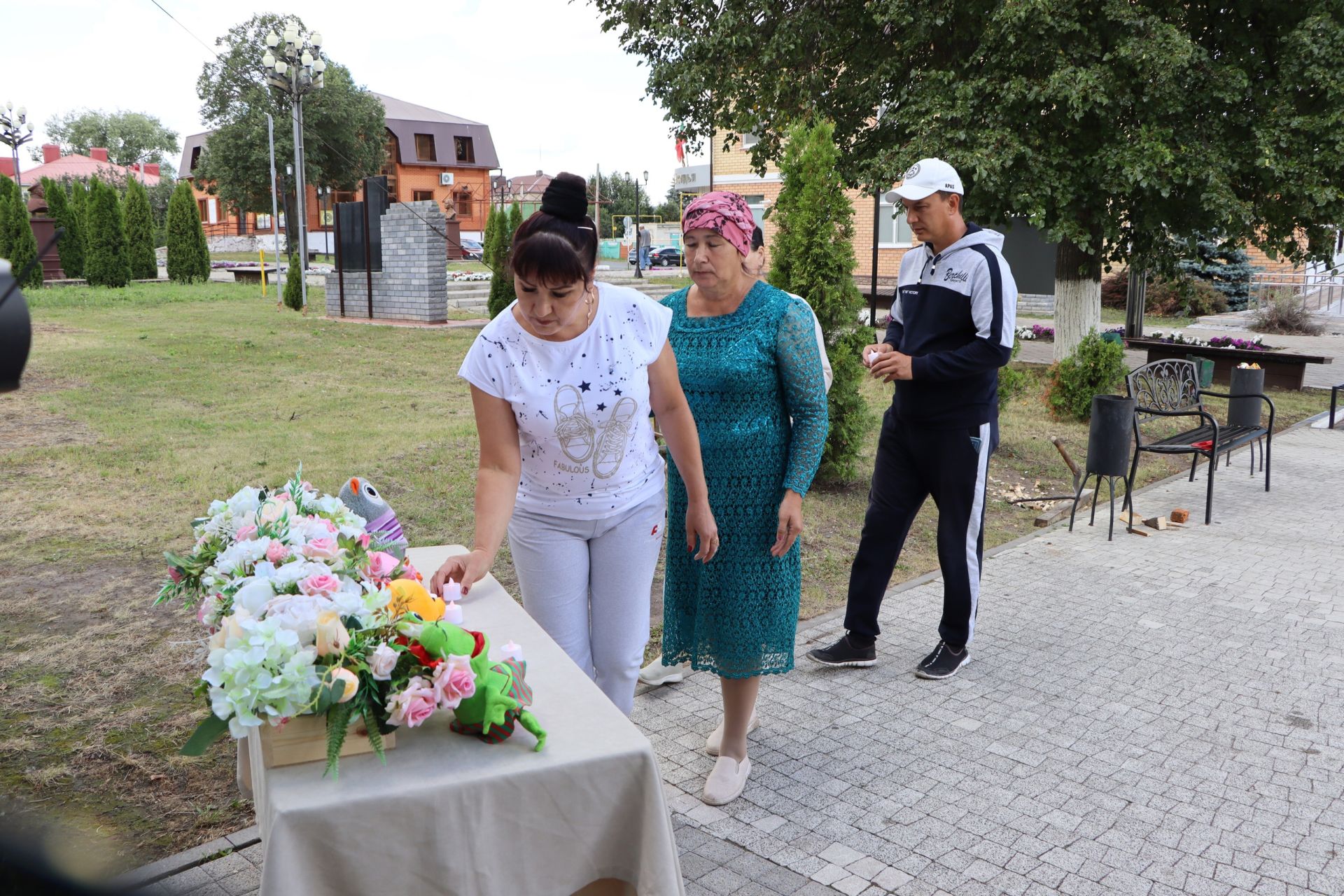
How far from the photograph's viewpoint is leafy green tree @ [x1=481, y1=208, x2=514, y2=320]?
1875 cm

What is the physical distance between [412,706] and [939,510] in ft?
9.58

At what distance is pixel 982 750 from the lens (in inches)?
145

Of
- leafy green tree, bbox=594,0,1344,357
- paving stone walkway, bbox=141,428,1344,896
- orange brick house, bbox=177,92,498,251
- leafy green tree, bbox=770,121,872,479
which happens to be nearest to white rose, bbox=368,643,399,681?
paving stone walkway, bbox=141,428,1344,896

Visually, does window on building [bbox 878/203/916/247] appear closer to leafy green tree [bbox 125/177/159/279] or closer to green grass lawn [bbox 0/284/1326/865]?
green grass lawn [bbox 0/284/1326/865]

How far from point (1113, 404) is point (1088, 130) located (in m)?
6.38

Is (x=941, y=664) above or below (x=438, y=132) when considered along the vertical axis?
below

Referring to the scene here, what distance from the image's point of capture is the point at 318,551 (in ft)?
6.92

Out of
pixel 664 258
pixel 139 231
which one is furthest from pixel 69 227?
pixel 664 258

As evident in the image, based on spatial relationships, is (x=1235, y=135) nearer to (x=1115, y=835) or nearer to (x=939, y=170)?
(x=939, y=170)

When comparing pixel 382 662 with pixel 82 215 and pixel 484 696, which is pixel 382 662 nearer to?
pixel 484 696

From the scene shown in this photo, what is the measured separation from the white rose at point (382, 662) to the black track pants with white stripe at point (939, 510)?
9.23 ft

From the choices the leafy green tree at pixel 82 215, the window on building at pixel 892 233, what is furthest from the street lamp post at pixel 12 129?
the window on building at pixel 892 233

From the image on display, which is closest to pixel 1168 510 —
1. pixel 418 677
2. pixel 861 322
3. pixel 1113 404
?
pixel 1113 404

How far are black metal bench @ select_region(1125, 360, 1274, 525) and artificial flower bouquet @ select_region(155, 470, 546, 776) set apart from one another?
18.4 feet
